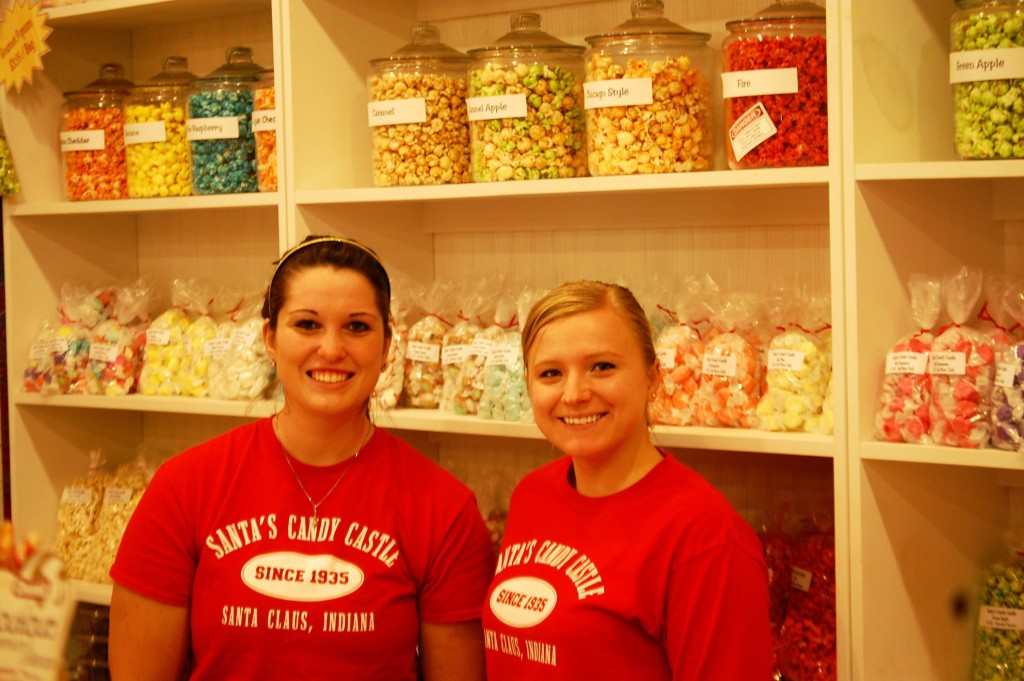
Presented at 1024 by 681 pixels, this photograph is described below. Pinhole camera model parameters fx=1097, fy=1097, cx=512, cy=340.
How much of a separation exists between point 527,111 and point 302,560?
0.82 meters

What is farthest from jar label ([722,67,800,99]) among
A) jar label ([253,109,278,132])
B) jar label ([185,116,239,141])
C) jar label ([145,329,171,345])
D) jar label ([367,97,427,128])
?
jar label ([145,329,171,345])

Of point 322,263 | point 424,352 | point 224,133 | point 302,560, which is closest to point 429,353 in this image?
point 424,352

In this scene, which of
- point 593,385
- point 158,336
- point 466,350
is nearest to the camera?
point 593,385

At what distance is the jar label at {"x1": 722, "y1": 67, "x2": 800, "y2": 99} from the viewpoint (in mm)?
1643

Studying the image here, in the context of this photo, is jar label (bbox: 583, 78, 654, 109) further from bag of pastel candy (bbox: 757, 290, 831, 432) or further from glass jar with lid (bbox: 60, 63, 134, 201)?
glass jar with lid (bbox: 60, 63, 134, 201)

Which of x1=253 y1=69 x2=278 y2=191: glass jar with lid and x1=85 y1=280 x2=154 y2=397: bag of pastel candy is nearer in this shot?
x1=253 y1=69 x2=278 y2=191: glass jar with lid

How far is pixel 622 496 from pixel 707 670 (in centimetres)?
27

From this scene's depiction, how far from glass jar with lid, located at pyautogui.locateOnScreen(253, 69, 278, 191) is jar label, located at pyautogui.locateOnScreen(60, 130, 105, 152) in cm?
42

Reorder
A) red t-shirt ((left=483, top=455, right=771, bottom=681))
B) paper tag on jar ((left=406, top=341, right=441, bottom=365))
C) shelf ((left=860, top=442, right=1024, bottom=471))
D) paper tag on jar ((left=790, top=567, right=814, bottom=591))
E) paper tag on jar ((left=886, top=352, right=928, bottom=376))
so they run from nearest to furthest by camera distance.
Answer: red t-shirt ((left=483, top=455, right=771, bottom=681)), shelf ((left=860, top=442, right=1024, bottom=471)), paper tag on jar ((left=886, top=352, right=928, bottom=376)), paper tag on jar ((left=790, top=567, right=814, bottom=591)), paper tag on jar ((left=406, top=341, right=441, bottom=365))

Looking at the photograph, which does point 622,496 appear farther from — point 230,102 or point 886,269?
point 230,102

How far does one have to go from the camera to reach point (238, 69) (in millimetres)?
2236

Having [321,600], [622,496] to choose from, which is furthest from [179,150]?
[622,496]

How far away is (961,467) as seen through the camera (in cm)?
176

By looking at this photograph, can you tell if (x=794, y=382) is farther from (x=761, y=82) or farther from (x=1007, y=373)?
(x=761, y=82)
